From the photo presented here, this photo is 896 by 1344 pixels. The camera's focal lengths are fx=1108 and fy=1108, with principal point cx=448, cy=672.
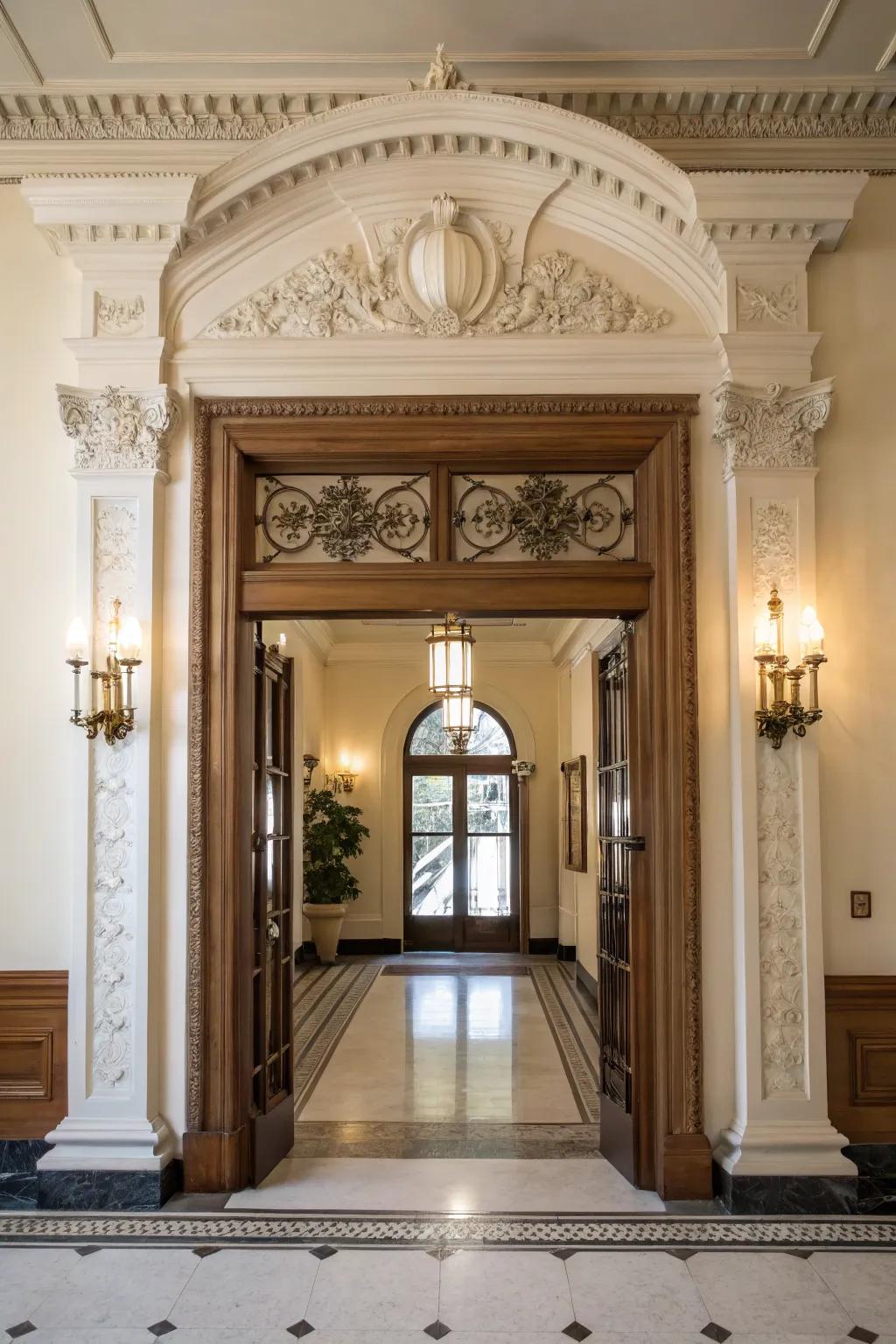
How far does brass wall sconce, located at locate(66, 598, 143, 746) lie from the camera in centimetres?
447

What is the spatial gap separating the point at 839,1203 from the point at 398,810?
965cm

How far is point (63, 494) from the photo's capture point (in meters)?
4.96

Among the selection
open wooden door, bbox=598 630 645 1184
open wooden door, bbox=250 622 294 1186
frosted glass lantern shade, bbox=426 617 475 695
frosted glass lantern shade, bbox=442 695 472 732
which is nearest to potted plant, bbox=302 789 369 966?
frosted glass lantern shade, bbox=442 695 472 732

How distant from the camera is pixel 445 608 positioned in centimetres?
481

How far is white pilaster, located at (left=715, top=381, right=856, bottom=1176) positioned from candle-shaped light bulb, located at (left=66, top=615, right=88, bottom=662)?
8.79ft

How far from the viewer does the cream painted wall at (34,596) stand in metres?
4.84

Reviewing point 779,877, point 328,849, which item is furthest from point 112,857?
point 328,849

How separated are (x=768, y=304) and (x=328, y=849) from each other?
8746mm

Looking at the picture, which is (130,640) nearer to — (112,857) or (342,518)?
(112,857)

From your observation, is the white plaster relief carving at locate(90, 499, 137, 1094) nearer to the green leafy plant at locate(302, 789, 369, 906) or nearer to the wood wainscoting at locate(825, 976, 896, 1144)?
the wood wainscoting at locate(825, 976, 896, 1144)

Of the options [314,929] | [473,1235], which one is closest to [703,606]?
[473,1235]

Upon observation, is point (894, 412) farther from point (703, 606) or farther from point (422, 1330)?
point (422, 1330)

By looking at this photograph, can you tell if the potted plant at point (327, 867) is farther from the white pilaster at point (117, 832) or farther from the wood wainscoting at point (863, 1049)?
the wood wainscoting at point (863, 1049)

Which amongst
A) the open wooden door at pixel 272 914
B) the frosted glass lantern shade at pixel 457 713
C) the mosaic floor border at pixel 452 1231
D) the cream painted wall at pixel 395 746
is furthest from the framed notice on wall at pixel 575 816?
the mosaic floor border at pixel 452 1231
